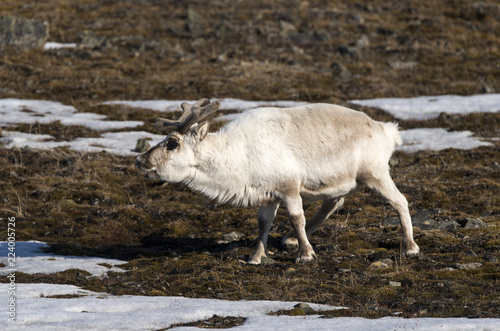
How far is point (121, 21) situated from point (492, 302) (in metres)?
30.8

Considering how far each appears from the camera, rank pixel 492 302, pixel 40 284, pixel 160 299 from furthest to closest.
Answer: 1. pixel 40 284
2. pixel 160 299
3. pixel 492 302

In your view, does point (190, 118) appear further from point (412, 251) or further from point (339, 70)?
point (339, 70)

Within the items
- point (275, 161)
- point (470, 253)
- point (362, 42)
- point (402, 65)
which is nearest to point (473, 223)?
point (470, 253)

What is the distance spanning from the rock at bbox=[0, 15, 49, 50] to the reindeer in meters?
21.0

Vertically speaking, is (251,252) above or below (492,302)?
below

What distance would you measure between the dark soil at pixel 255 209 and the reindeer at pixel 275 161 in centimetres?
98

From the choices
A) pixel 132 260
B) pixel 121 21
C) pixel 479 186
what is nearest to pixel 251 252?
pixel 132 260

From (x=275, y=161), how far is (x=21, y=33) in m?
22.5

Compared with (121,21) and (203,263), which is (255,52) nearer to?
(121,21)

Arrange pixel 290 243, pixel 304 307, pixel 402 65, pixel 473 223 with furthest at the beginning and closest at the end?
pixel 402 65
pixel 473 223
pixel 290 243
pixel 304 307

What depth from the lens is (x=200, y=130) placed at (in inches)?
402

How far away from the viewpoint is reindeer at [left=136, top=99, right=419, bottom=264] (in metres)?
10.1

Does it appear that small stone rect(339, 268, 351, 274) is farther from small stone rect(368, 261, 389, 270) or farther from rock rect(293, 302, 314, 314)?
rock rect(293, 302, 314, 314)

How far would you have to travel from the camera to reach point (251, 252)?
11.0m
